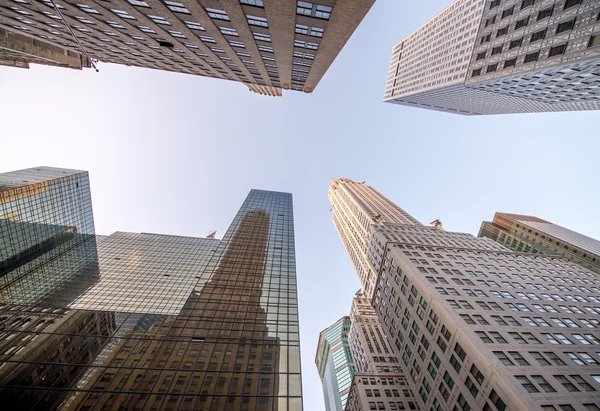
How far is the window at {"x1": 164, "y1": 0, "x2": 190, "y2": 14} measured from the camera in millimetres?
23336

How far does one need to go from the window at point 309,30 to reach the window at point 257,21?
3.01m

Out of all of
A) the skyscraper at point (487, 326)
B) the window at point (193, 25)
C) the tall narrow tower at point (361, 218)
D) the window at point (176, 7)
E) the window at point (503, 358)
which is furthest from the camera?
the tall narrow tower at point (361, 218)

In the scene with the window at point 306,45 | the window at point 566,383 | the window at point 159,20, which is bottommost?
the window at point 566,383

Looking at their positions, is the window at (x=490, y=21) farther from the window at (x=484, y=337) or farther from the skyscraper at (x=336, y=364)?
the skyscraper at (x=336, y=364)

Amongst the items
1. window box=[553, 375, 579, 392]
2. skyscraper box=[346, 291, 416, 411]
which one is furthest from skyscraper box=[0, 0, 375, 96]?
skyscraper box=[346, 291, 416, 411]

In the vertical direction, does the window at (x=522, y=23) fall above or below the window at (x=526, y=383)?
above

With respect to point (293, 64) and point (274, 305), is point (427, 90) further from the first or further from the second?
point (274, 305)

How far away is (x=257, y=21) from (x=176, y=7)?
23.2 ft

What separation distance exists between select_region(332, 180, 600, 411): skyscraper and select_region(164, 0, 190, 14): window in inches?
1963

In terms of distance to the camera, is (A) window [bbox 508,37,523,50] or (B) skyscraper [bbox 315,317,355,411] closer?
(A) window [bbox 508,37,523,50]

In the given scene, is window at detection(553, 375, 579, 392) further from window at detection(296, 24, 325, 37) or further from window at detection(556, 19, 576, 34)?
window at detection(296, 24, 325, 37)

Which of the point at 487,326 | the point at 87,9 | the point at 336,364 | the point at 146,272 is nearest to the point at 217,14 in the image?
the point at 87,9

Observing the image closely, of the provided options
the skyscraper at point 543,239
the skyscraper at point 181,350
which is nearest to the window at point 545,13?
the skyscraper at point 181,350

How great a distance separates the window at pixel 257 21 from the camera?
24.3 m
